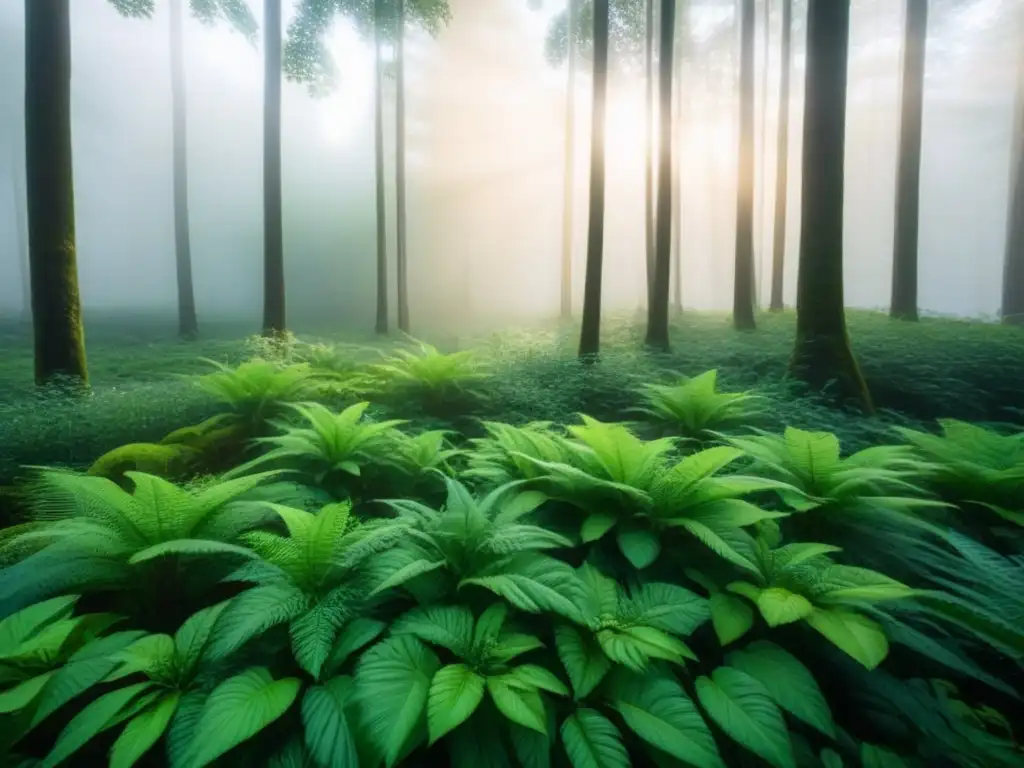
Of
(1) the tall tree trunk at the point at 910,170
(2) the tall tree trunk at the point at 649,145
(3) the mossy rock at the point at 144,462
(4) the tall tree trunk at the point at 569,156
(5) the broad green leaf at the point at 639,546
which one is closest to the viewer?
(5) the broad green leaf at the point at 639,546

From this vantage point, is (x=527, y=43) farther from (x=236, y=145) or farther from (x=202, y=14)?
(x=236, y=145)

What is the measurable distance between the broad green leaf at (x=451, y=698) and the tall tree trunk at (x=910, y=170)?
46.8 ft

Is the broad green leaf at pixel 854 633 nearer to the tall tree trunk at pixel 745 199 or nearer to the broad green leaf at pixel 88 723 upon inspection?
the broad green leaf at pixel 88 723

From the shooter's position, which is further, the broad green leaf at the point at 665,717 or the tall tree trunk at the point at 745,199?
the tall tree trunk at the point at 745,199

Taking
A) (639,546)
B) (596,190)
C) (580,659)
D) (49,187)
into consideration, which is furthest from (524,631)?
(596,190)

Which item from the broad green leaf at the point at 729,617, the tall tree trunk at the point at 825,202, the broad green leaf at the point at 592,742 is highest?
the tall tree trunk at the point at 825,202

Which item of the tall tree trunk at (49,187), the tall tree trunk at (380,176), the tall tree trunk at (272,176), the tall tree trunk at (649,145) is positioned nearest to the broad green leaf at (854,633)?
the tall tree trunk at (49,187)

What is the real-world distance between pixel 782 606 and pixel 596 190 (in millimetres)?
8282

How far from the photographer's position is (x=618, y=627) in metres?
1.78

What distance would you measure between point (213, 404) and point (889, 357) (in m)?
9.52

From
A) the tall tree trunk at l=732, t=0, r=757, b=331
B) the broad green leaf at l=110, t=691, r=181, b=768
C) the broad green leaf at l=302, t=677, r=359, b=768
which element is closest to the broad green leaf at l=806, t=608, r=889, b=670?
the broad green leaf at l=302, t=677, r=359, b=768

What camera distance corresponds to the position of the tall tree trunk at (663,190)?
9406 mm

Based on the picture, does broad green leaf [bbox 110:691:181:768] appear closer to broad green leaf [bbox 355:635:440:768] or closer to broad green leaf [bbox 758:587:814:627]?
Answer: broad green leaf [bbox 355:635:440:768]

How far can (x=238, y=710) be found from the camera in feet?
4.71
